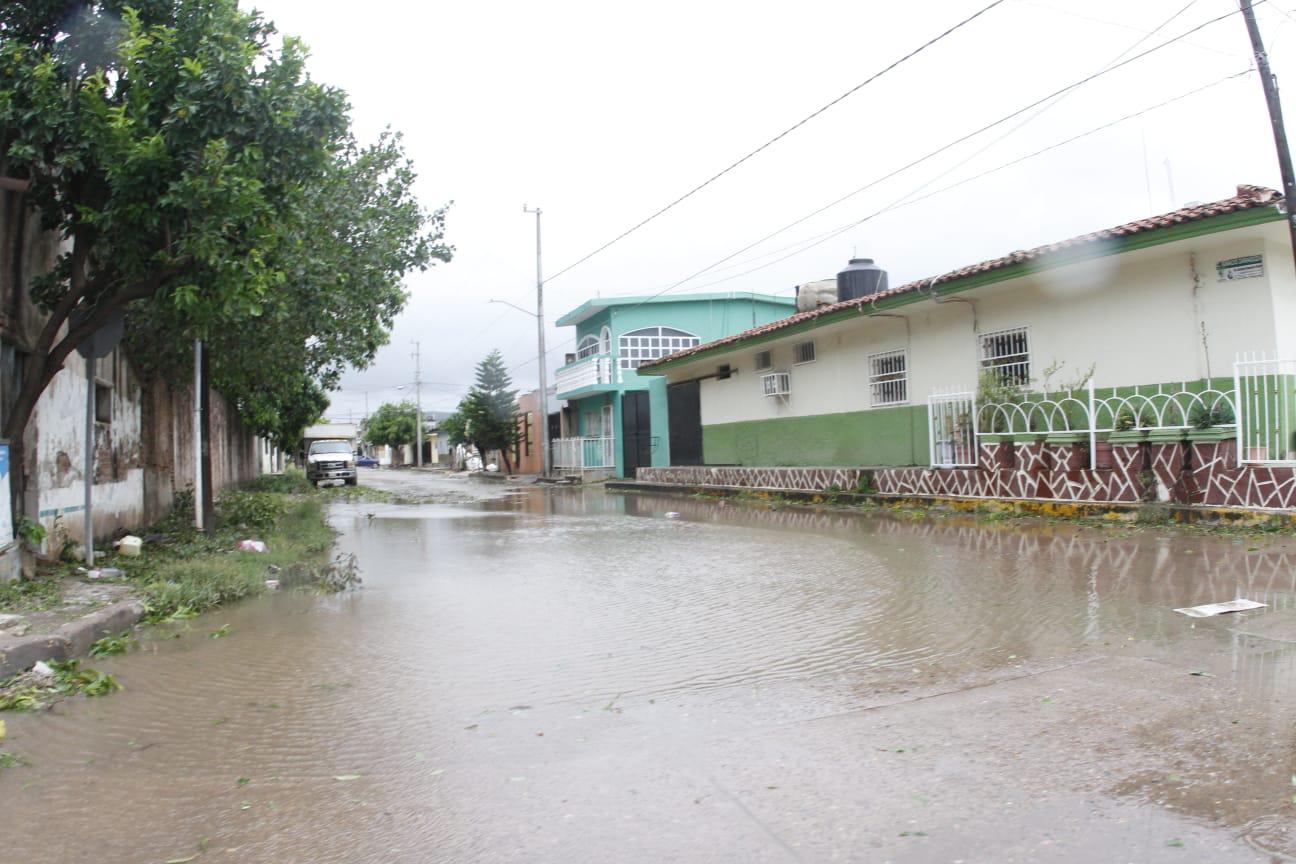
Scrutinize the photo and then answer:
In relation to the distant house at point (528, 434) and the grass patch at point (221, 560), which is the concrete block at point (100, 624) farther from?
the distant house at point (528, 434)

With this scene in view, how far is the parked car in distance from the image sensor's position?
35.8 m

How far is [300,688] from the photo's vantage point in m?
5.29

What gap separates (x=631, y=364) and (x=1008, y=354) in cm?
1989

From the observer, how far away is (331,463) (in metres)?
35.8

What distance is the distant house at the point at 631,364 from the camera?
109 ft

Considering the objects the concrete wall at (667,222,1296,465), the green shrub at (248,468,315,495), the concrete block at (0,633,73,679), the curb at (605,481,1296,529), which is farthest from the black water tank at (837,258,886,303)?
the concrete block at (0,633,73,679)

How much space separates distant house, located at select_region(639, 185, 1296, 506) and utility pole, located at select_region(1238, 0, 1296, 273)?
120 centimetres

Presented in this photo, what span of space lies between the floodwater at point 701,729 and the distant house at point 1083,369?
398 cm

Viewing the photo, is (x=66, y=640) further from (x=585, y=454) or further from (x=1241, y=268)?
(x=585, y=454)

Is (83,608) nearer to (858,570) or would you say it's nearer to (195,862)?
(195,862)

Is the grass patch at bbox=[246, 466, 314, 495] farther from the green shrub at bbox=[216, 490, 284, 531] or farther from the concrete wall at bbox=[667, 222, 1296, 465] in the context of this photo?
the concrete wall at bbox=[667, 222, 1296, 465]

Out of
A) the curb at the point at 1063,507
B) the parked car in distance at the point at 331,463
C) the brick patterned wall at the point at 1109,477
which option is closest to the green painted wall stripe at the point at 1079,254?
the brick patterned wall at the point at 1109,477

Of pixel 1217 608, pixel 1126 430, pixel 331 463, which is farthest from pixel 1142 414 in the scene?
pixel 331 463

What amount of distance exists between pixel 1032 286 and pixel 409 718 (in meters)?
13.8
